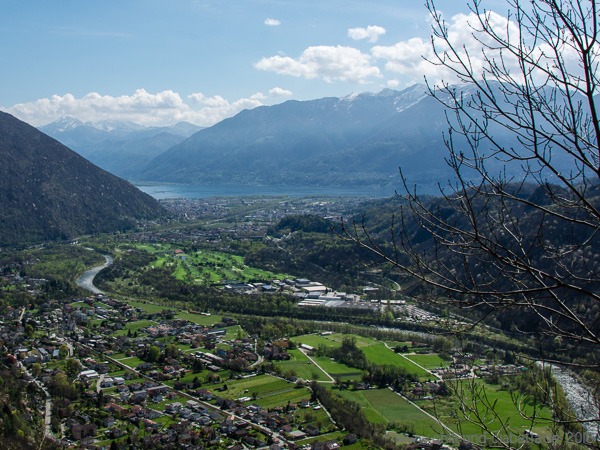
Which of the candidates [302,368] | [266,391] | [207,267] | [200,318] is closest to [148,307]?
[200,318]

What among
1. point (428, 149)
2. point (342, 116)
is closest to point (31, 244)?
point (428, 149)

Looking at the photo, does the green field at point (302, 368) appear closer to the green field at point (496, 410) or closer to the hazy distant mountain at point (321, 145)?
the green field at point (496, 410)

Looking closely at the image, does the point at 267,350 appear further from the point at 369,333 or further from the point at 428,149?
the point at 428,149

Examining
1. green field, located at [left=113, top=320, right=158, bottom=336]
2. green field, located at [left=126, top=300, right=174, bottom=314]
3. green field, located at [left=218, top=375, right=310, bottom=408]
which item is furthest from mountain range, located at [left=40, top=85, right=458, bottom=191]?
green field, located at [left=218, top=375, right=310, bottom=408]

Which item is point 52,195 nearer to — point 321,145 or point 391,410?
point 391,410

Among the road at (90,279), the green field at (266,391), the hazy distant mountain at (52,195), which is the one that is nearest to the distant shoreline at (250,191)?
the hazy distant mountain at (52,195)

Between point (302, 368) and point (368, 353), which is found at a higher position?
point (368, 353)

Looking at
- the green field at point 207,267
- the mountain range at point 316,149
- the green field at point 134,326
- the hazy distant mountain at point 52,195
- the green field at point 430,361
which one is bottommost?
the green field at point 134,326
